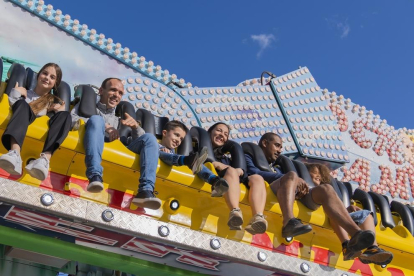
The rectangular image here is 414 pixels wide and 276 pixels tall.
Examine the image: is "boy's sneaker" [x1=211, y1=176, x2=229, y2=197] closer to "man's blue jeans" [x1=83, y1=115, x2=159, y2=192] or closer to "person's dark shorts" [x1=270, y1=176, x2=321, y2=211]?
"man's blue jeans" [x1=83, y1=115, x2=159, y2=192]

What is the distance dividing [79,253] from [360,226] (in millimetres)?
1617

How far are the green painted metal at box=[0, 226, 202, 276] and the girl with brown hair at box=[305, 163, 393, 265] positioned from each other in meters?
0.88

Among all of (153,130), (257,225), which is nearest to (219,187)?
(257,225)

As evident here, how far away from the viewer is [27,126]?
2188mm

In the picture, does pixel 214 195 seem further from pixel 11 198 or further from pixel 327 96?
pixel 327 96

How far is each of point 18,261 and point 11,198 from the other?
1.06 meters

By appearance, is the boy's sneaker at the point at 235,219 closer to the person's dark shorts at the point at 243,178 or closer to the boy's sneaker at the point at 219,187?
the boy's sneaker at the point at 219,187

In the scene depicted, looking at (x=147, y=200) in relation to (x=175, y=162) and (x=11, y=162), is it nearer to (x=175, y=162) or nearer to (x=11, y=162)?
(x=175, y=162)

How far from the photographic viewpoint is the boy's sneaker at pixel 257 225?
251cm

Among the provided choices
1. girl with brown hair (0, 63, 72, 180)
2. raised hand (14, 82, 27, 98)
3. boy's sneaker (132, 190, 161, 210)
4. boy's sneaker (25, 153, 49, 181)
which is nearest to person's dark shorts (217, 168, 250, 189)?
boy's sneaker (132, 190, 161, 210)

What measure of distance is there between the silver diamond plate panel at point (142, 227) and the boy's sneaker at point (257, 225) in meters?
0.14

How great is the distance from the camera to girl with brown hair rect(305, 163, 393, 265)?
2.68 metres

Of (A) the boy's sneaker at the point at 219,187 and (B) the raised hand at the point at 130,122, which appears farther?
(B) the raised hand at the point at 130,122

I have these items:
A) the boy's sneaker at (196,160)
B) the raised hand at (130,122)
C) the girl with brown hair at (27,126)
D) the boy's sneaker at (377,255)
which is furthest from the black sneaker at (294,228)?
the girl with brown hair at (27,126)
